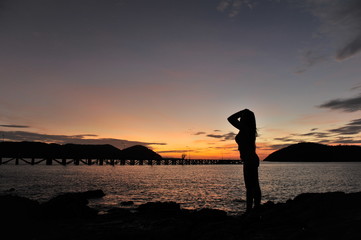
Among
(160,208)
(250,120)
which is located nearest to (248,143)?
(250,120)

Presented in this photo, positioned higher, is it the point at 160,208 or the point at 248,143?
the point at 248,143

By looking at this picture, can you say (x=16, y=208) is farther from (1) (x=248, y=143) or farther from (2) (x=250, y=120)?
(2) (x=250, y=120)

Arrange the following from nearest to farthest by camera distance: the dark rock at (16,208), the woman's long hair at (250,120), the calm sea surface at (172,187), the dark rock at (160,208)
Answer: the woman's long hair at (250,120) < the dark rock at (16,208) < the dark rock at (160,208) < the calm sea surface at (172,187)

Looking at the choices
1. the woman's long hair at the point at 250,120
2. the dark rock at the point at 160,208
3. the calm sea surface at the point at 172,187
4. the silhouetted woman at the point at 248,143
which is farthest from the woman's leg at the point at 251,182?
the calm sea surface at the point at 172,187

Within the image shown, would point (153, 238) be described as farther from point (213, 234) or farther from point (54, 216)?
point (54, 216)

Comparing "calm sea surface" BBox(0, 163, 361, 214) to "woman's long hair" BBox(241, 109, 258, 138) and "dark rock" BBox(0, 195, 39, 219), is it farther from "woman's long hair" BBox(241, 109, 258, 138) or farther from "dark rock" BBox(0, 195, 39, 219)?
"woman's long hair" BBox(241, 109, 258, 138)

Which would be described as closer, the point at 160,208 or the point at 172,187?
the point at 160,208

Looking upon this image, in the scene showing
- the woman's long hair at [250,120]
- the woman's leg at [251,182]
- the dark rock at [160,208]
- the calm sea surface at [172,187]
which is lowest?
the calm sea surface at [172,187]

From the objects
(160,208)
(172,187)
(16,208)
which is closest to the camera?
(16,208)

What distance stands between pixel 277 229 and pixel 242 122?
8.26 feet

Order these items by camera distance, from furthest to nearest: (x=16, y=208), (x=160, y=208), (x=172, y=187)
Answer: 1. (x=172, y=187)
2. (x=160, y=208)
3. (x=16, y=208)

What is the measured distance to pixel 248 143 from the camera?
5773mm

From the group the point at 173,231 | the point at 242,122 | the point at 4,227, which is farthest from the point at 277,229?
the point at 4,227

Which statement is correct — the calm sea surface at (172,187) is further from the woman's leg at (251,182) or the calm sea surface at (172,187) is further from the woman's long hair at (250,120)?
the woman's long hair at (250,120)
